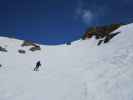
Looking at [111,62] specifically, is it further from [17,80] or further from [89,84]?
[17,80]

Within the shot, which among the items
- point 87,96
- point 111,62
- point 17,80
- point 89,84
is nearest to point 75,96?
point 87,96

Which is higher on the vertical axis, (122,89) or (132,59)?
(132,59)

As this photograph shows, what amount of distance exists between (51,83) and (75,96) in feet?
18.8

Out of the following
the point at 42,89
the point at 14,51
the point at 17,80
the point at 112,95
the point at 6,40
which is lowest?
the point at 112,95

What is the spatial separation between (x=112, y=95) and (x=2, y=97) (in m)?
8.30

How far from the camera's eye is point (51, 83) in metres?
20.2

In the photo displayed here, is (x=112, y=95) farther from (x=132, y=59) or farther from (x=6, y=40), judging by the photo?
(x=6, y=40)

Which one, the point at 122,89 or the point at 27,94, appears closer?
the point at 122,89

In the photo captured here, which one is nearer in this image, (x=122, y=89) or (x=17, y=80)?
(x=122, y=89)

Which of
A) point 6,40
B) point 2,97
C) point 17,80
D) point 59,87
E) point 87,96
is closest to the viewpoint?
point 87,96

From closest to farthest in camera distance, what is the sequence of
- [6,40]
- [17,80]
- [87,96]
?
[87,96] → [17,80] → [6,40]

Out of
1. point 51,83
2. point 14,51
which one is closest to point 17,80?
point 51,83

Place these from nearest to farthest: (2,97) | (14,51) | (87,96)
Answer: (87,96)
(2,97)
(14,51)

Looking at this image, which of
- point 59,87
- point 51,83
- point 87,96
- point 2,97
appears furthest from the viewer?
point 51,83
